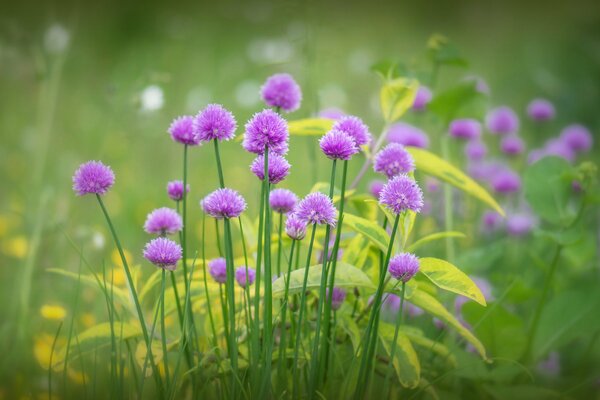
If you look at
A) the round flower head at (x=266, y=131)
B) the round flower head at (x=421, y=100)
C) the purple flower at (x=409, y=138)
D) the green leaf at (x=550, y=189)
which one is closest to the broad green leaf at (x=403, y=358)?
the round flower head at (x=266, y=131)

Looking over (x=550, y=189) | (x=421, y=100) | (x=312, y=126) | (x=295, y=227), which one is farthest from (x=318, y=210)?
(x=421, y=100)

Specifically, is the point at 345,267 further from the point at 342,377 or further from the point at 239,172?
the point at 239,172

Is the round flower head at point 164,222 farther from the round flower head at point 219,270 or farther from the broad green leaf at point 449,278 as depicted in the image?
the broad green leaf at point 449,278

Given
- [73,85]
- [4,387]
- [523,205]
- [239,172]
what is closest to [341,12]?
[239,172]

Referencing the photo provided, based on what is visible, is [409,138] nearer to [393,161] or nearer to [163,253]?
[393,161]

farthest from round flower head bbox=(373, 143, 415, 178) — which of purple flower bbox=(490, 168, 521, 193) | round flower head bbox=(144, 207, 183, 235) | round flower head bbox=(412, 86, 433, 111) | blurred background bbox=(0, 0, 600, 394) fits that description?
purple flower bbox=(490, 168, 521, 193)

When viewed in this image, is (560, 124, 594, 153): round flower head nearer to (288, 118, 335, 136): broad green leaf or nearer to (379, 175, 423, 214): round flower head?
(288, 118, 335, 136): broad green leaf

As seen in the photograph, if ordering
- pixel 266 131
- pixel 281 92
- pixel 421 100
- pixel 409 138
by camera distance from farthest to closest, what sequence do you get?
pixel 421 100 < pixel 409 138 < pixel 281 92 < pixel 266 131

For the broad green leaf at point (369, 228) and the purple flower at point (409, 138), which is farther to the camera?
the purple flower at point (409, 138)
